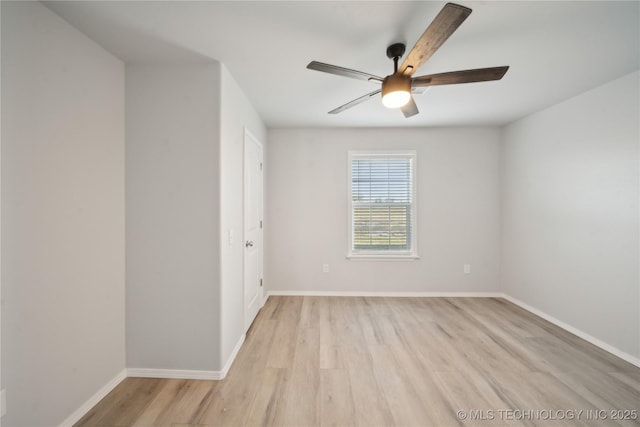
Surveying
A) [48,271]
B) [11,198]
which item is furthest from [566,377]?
[11,198]

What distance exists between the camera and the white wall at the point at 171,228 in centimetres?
207

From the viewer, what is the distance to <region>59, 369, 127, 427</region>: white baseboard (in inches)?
Answer: 63.4

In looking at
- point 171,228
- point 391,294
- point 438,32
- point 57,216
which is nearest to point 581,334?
point 391,294

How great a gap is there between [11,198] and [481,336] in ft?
12.4

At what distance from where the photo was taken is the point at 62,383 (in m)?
1.57

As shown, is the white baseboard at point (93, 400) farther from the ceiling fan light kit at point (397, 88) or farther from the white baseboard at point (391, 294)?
the ceiling fan light kit at point (397, 88)

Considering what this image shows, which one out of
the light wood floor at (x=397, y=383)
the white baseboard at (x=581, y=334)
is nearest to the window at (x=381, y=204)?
the light wood floor at (x=397, y=383)

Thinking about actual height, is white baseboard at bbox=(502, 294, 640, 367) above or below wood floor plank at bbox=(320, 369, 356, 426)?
above

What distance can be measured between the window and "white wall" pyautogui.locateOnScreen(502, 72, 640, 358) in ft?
4.77

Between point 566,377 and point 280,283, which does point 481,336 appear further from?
point 280,283

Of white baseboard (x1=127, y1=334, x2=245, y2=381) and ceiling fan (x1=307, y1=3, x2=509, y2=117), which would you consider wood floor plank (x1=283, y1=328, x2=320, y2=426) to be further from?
ceiling fan (x1=307, y1=3, x2=509, y2=117)

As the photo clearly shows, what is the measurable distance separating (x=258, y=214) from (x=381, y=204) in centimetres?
186

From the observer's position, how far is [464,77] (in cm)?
169

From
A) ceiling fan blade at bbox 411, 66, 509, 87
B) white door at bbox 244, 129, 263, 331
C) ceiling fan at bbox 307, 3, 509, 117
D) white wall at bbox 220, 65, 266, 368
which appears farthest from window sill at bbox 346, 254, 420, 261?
ceiling fan blade at bbox 411, 66, 509, 87
